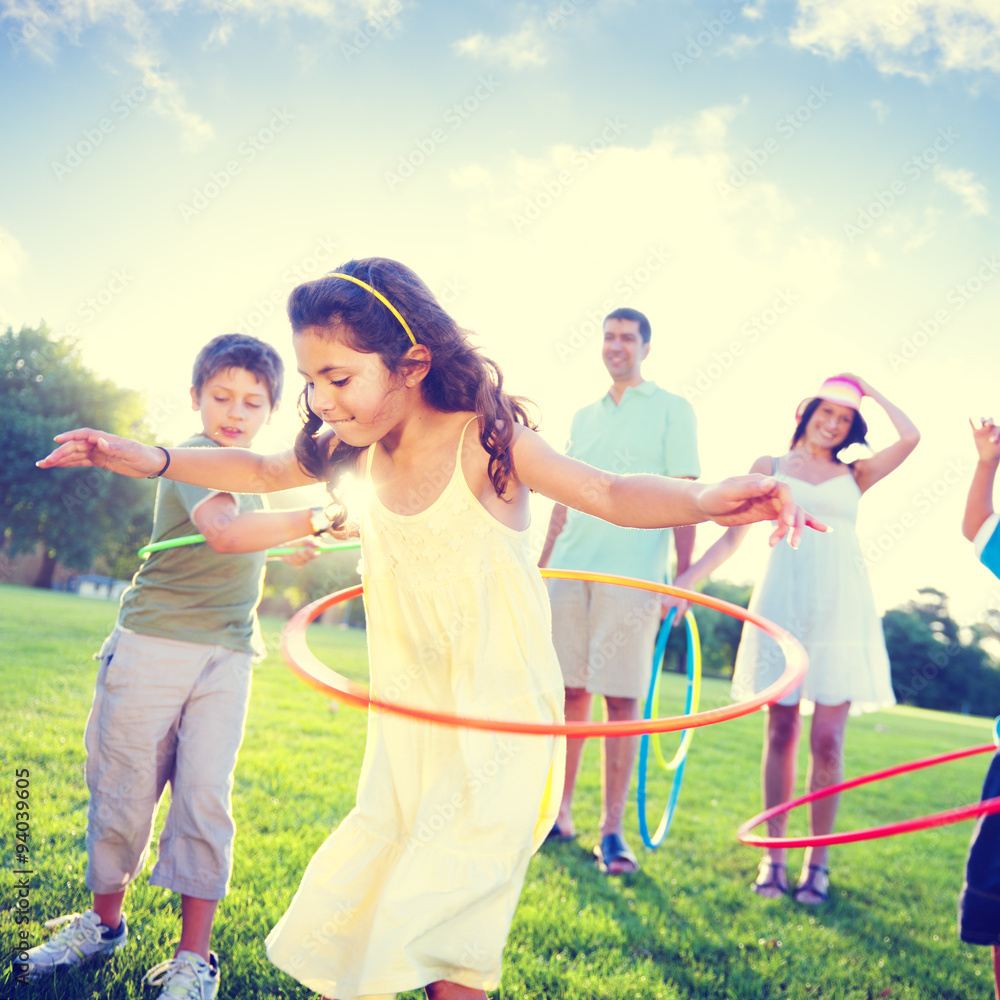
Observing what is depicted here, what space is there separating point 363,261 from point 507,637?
121 cm

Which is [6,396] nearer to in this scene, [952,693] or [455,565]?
[455,565]

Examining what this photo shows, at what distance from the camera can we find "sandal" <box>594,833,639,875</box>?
4.48m

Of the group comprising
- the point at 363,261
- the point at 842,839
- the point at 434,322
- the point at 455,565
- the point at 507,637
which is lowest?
the point at 842,839

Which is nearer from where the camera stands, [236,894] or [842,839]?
[842,839]

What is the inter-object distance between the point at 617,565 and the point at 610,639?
448 mm

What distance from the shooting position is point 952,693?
58.5 metres

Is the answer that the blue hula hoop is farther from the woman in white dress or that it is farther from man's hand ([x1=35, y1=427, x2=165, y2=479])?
man's hand ([x1=35, y1=427, x2=165, y2=479])

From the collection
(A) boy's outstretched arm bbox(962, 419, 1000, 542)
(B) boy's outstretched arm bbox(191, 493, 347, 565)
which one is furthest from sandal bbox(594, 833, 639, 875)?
(B) boy's outstretched arm bbox(191, 493, 347, 565)

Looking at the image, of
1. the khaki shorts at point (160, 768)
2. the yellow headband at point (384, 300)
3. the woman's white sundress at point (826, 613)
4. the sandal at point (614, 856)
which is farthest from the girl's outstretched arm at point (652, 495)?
the sandal at point (614, 856)

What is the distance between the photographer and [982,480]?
326 centimetres

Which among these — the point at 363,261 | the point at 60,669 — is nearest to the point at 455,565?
the point at 363,261

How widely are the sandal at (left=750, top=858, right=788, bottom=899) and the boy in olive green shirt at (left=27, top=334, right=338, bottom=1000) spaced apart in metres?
3.01

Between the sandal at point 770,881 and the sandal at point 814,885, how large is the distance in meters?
0.08

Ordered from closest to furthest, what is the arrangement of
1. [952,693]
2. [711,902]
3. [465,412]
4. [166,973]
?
[465,412] < [166,973] < [711,902] < [952,693]
